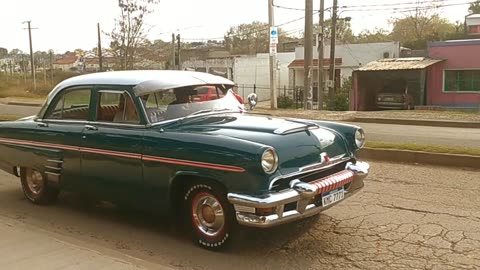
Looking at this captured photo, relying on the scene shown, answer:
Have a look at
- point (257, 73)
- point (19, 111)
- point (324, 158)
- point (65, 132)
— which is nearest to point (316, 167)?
point (324, 158)

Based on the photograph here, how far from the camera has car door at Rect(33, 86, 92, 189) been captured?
568 cm

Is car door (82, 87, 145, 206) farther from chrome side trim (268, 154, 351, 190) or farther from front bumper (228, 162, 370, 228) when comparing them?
chrome side trim (268, 154, 351, 190)

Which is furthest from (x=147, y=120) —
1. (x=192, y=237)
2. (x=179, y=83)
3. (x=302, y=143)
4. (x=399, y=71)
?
(x=399, y=71)

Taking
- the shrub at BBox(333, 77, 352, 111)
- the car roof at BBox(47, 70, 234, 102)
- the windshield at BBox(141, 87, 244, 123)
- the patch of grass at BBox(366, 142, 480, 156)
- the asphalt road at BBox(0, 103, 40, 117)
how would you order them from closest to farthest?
the windshield at BBox(141, 87, 244, 123)
the car roof at BBox(47, 70, 234, 102)
the patch of grass at BBox(366, 142, 480, 156)
the asphalt road at BBox(0, 103, 40, 117)
the shrub at BBox(333, 77, 352, 111)

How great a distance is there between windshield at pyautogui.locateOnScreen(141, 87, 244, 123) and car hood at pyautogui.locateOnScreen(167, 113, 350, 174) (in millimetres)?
143

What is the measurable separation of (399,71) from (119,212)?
25293 millimetres

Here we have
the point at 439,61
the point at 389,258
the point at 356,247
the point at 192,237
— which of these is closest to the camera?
the point at 389,258

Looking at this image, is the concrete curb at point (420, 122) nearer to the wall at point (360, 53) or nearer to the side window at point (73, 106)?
the side window at point (73, 106)

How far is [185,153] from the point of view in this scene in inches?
179

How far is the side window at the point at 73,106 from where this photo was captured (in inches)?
228

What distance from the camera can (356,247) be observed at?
14.8 feet

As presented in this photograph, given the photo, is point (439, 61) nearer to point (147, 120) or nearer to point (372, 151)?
point (372, 151)

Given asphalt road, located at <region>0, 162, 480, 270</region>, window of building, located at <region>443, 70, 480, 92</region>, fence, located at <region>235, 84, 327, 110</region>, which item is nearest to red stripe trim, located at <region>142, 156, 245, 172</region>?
asphalt road, located at <region>0, 162, 480, 270</region>

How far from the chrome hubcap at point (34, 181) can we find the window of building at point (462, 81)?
26535 mm
